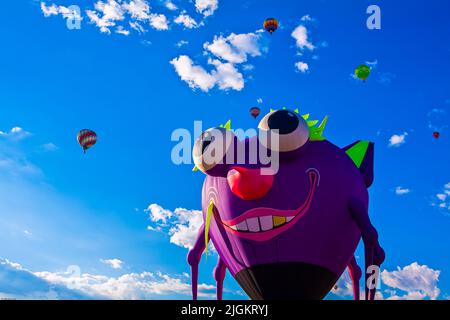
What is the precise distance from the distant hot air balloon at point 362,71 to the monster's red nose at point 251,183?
30.8 feet

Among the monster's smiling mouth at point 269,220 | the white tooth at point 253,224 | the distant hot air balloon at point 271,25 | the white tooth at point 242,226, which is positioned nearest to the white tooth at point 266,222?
the monster's smiling mouth at point 269,220

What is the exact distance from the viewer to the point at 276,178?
37.8ft

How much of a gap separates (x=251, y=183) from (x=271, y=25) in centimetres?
1339

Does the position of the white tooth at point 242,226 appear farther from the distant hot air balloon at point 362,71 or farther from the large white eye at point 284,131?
the distant hot air balloon at point 362,71

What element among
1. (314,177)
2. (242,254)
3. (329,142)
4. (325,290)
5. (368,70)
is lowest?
(325,290)

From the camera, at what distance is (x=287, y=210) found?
11.4m

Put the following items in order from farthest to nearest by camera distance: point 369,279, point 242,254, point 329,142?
point 329,142, point 242,254, point 369,279

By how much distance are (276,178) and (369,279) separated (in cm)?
295

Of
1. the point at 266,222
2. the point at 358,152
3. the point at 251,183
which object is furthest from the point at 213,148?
the point at 358,152

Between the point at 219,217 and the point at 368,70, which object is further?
the point at 368,70

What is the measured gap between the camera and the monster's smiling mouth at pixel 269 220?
37.3ft

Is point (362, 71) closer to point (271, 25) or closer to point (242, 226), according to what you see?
point (271, 25)
